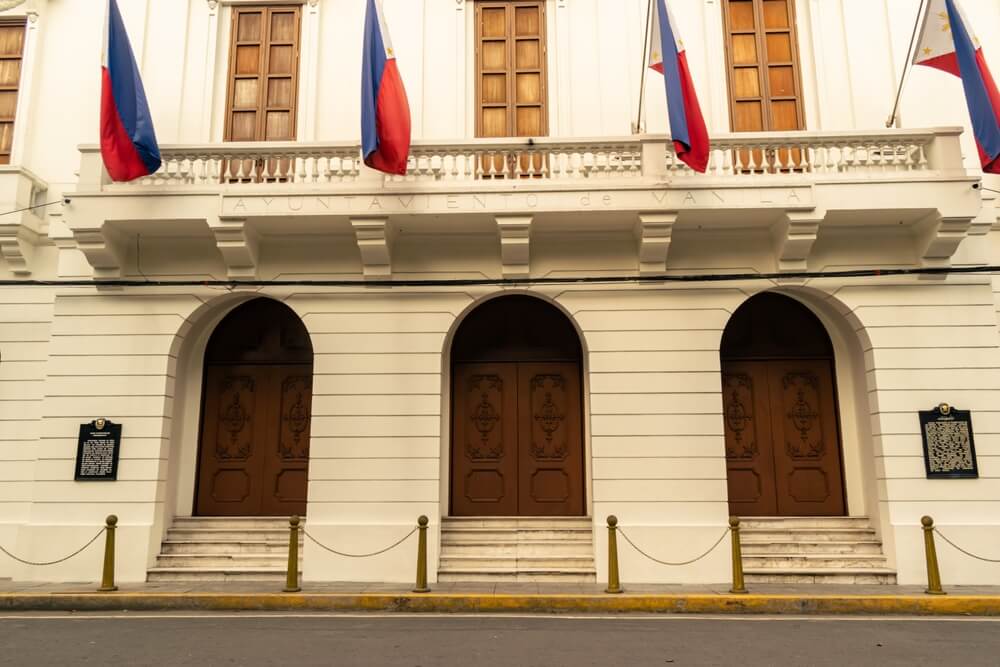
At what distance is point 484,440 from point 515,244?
135 inches

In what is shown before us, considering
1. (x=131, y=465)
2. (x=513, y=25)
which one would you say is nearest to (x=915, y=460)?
(x=513, y=25)

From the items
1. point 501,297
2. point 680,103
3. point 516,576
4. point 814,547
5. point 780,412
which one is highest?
point 680,103

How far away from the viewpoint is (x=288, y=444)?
12562 millimetres

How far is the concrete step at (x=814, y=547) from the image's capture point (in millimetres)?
11039

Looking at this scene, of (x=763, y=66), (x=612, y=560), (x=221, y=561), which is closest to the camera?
(x=612, y=560)

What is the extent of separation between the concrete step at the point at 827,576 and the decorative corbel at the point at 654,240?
484cm

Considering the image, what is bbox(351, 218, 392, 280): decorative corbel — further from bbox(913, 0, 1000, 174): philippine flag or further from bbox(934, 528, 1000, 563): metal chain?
bbox(934, 528, 1000, 563): metal chain

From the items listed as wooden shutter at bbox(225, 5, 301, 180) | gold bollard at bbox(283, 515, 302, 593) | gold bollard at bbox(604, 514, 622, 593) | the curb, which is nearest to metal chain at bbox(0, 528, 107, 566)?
the curb

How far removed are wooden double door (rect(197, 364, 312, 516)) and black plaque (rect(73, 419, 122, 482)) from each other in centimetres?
150

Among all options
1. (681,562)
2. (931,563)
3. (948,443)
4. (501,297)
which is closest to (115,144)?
(501,297)

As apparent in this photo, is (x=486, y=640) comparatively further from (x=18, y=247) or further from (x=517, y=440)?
(x=18, y=247)

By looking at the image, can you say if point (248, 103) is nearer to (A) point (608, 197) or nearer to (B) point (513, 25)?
(B) point (513, 25)

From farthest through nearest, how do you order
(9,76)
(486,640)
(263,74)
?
(9,76), (263,74), (486,640)

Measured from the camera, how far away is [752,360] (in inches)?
494
